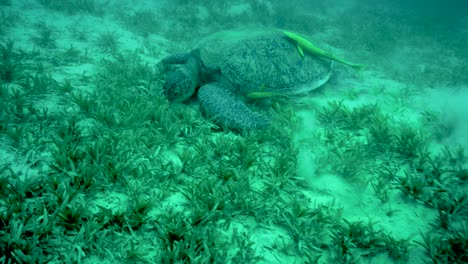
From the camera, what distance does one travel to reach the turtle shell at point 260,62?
354cm

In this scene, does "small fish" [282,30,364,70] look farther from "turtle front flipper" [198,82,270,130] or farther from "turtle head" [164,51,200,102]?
"turtle head" [164,51,200,102]

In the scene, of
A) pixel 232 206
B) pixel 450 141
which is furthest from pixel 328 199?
pixel 450 141

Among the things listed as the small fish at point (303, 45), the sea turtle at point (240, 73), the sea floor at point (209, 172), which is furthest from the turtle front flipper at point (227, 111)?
the small fish at point (303, 45)

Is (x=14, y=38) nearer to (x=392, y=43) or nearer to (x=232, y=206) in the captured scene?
(x=232, y=206)

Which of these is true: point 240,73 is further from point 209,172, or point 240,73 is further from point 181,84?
point 209,172

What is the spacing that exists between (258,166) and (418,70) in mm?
5895

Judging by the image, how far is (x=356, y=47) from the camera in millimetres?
7160

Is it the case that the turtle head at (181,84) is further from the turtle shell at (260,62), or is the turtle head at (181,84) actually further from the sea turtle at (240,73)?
the turtle shell at (260,62)

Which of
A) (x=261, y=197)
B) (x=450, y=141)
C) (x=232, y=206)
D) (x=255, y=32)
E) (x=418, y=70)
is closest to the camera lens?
(x=232, y=206)

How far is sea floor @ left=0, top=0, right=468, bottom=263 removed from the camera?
179 centimetres

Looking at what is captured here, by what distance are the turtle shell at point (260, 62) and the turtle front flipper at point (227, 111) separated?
0.30 metres

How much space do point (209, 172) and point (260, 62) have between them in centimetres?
199

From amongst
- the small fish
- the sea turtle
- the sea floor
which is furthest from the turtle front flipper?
A: the small fish

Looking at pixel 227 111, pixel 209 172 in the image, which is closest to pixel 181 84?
pixel 227 111
